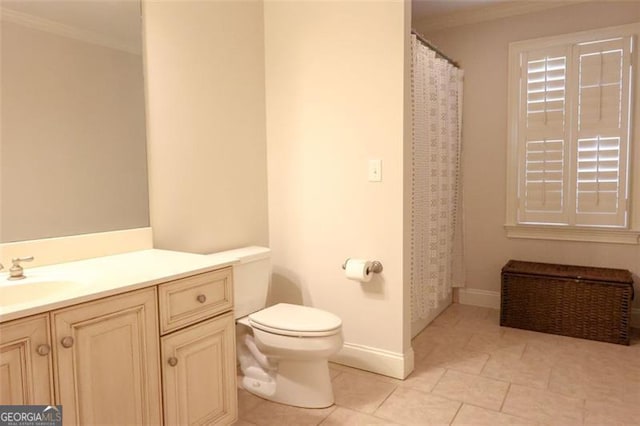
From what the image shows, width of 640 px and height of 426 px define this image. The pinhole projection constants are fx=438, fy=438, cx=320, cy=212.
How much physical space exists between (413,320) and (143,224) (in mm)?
1853

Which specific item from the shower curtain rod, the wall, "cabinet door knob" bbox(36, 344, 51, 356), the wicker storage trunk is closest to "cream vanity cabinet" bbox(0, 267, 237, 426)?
"cabinet door knob" bbox(36, 344, 51, 356)

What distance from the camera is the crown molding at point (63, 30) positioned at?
1628mm

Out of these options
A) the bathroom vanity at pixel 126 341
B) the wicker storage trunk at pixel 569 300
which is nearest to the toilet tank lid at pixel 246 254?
the bathroom vanity at pixel 126 341

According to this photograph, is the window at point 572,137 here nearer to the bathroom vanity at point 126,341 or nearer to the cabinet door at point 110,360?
the bathroom vanity at point 126,341

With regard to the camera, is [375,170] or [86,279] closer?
[86,279]

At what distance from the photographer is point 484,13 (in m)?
3.48

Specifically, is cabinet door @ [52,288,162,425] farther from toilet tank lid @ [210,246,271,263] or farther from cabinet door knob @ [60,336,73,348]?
toilet tank lid @ [210,246,271,263]

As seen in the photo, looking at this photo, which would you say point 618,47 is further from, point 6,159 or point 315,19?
Result: point 6,159

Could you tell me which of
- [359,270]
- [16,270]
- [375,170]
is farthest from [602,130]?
[16,270]

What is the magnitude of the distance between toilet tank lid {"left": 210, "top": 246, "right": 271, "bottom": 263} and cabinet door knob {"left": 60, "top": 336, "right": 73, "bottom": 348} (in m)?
1.04

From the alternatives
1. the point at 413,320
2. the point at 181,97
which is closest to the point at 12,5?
the point at 181,97

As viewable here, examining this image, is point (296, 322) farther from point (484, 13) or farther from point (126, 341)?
point (484, 13)

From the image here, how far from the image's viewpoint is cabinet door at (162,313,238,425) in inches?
63.9

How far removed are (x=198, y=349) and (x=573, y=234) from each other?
291 centimetres
